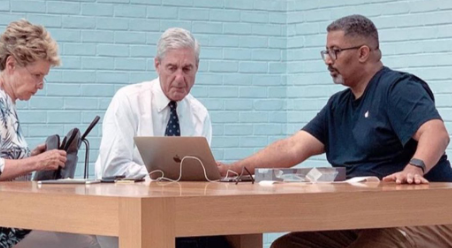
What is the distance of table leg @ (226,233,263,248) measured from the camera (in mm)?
4391

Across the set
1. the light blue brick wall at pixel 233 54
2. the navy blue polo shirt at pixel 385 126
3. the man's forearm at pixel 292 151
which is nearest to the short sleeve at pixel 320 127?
the man's forearm at pixel 292 151

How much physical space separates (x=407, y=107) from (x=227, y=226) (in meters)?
1.59

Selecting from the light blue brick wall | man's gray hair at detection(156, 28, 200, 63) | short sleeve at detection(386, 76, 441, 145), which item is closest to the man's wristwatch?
short sleeve at detection(386, 76, 441, 145)

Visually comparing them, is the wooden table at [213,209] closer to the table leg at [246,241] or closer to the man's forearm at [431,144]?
the man's forearm at [431,144]

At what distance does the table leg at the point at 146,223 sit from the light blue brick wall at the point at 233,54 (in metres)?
3.53

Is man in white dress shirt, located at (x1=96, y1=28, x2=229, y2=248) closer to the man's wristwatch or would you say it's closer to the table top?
the table top

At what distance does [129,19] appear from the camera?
6.56 meters

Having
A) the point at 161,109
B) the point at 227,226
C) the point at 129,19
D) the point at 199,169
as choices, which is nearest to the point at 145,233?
the point at 227,226

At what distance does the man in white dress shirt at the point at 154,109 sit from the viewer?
477 centimetres

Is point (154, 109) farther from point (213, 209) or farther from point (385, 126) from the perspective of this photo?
point (213, 209)

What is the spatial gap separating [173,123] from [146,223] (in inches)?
88.0

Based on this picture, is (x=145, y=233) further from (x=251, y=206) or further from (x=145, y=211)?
(x=251, y=206)

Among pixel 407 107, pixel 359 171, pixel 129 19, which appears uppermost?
pixel 129 19

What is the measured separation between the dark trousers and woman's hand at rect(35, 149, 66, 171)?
67 centimetres
